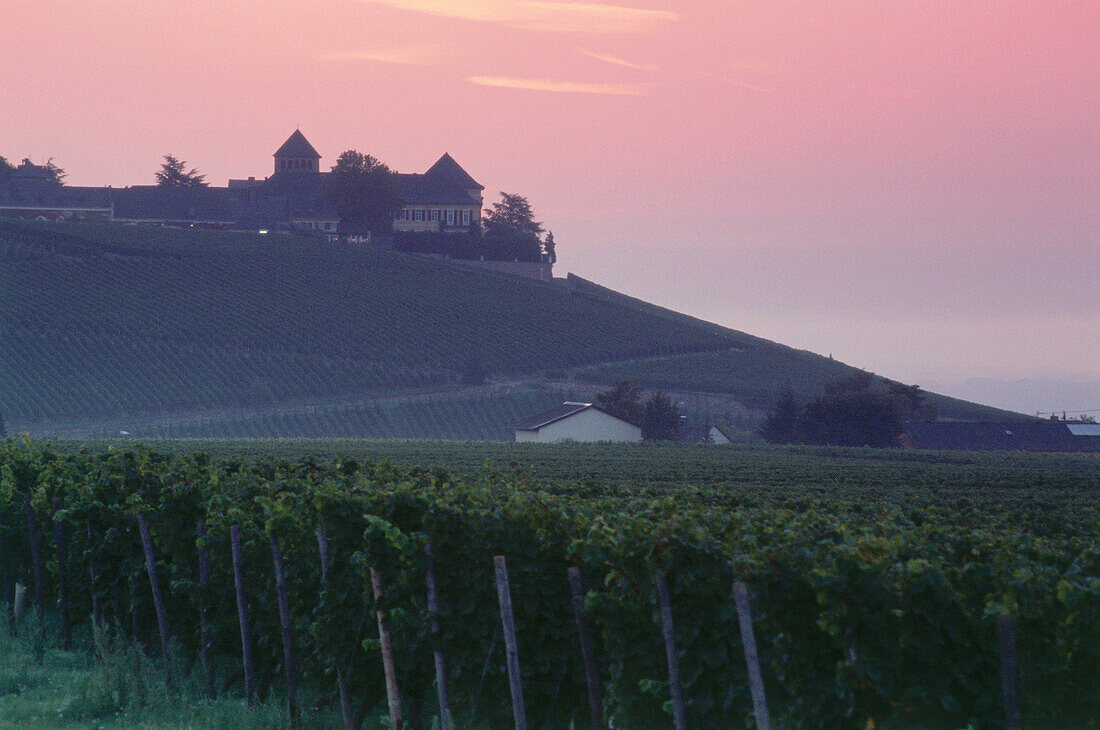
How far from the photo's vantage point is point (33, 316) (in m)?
85.7

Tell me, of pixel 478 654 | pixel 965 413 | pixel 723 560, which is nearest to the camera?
pixel 723 560

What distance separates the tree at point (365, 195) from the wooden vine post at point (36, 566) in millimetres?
122859

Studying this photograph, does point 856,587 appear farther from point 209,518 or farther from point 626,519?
point 209,518

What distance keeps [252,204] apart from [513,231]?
34.3 meters

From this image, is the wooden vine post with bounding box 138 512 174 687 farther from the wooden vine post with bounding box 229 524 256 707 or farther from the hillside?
the hillside

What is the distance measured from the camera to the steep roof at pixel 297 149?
528 ft

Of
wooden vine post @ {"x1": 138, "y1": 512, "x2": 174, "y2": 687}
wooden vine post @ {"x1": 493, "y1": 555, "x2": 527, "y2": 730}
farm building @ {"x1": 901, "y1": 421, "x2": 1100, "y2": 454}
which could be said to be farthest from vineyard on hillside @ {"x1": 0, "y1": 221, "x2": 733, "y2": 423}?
wooden vine post @ {"x1": 493, "y1": 555, "x2": 527, "y2": 730}

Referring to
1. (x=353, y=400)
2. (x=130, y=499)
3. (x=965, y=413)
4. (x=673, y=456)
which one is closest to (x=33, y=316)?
(x=353, y=400)

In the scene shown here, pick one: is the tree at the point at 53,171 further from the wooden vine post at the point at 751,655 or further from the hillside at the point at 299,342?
the wooden vine post at the point at 751,655

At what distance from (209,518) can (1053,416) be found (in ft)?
279

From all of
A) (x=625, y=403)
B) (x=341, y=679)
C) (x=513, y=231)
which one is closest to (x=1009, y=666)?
(x=341, y=679)

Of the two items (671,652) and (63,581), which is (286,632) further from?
(63,581)

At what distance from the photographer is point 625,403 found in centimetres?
7762

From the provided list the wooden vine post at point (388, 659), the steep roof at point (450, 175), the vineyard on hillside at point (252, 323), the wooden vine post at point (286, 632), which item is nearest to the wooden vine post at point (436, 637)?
the wooden vine post at point (388, 659)
